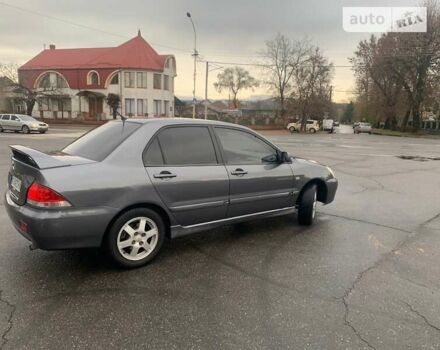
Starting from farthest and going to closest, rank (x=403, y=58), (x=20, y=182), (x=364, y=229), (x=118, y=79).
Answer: (x=118, y=79) → (x=403, y=58) → (x=364, y=229) → (x=20, y=182)

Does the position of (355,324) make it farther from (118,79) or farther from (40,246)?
(118,79)

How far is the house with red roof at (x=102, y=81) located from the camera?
47.8 metres

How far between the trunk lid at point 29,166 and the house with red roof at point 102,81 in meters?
44.6

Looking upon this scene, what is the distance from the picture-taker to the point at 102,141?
4070 mm

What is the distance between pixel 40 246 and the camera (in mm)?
3350

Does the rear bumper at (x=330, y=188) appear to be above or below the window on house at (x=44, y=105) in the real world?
below

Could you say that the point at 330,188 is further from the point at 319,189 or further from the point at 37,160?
the point at 37,160

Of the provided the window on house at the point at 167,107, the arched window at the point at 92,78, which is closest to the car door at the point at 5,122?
the arched window at the point at 92,78

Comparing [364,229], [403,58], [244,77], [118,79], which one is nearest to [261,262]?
[364,229]

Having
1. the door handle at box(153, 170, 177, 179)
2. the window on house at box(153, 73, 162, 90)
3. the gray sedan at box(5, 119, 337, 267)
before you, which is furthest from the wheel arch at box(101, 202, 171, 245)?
the window on house at box(153, 73, 162, 90)

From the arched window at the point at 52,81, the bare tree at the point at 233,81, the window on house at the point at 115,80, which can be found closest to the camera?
the window on house at the point at 115,80

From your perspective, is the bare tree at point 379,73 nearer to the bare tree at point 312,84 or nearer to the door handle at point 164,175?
the bare tree at point 312,84

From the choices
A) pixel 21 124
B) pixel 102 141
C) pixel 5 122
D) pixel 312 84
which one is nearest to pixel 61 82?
pixel 5 122

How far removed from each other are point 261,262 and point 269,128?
44820 millimetres
